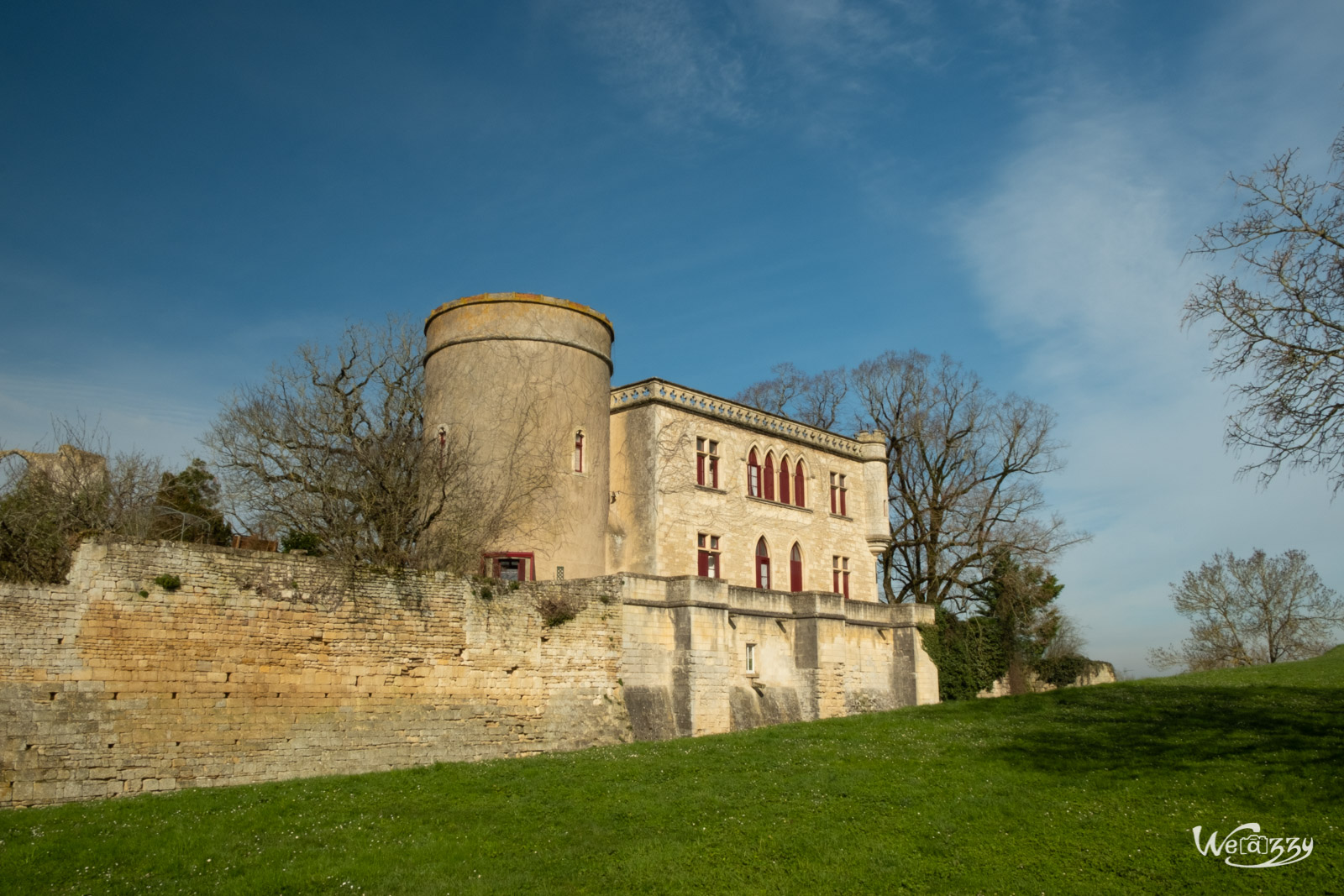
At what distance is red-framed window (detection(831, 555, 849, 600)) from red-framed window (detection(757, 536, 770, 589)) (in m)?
3.49

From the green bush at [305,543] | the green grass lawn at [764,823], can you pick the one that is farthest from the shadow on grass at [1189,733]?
the green bush at [305,543]

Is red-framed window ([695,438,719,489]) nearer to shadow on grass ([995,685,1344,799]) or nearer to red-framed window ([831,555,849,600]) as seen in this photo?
red-framed window ([831,555,849,600])

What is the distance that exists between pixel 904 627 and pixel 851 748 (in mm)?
15346

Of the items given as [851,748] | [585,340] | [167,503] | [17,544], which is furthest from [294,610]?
[585,340]

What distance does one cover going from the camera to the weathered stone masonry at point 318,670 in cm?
1520

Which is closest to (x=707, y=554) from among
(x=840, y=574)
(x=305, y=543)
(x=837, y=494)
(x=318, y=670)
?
(x=840, y=574)

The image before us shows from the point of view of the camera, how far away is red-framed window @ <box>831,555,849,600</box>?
1369 inches

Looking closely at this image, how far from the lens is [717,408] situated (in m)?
31.2

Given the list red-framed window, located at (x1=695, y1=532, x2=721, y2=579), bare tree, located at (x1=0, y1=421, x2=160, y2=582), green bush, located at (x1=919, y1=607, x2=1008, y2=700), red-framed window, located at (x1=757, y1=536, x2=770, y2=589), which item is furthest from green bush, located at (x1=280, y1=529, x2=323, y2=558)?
green bush, located at (x1=919, y1=607, x2=1008, y2=700)

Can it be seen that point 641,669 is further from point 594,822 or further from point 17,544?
point 17,544

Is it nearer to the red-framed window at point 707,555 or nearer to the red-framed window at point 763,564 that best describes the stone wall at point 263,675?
the red-framed window at point 707,555

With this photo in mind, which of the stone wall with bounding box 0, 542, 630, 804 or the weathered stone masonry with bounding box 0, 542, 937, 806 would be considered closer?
the stone wall with bounding box 0, 542, 630, 804

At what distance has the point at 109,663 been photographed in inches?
616

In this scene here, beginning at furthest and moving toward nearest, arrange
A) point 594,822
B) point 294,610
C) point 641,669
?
point 641,669, point 294,610, point 594,822
